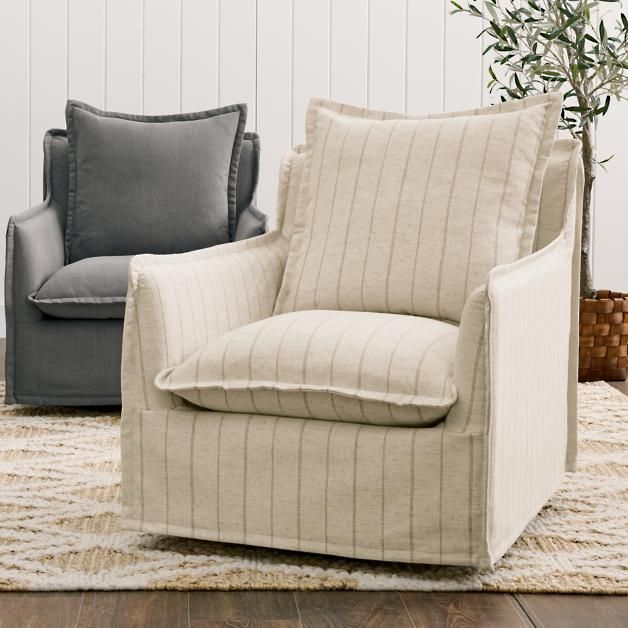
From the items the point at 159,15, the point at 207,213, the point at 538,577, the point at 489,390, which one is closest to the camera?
the point at 489,390

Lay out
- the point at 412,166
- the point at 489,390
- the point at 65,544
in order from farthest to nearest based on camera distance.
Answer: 1. the point at 412,166
2. the point at 65,544
3. the point at 489,390

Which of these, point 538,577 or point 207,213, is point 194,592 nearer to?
point 538,577

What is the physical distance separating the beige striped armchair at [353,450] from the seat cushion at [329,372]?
0.03m

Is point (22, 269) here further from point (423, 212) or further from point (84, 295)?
point (423, 212)

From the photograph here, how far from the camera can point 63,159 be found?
3.60 metres

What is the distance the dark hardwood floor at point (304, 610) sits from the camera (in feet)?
5.45

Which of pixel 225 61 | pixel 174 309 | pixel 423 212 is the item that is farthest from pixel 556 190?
pixel 225 61

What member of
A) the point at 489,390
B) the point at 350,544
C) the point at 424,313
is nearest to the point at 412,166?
the point at 424,313

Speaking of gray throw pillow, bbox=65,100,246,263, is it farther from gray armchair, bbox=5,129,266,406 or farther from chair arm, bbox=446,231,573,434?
chair arm, bbox=446,231,573,434

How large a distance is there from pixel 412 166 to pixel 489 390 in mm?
Result: 618

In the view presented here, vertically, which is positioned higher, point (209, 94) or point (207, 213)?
point (209, 94)

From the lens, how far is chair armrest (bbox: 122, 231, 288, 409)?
1.93 metres

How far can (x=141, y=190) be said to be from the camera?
3480 millimetres

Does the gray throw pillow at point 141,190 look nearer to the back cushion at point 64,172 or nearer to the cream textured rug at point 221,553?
the back cushion at point 64,172
